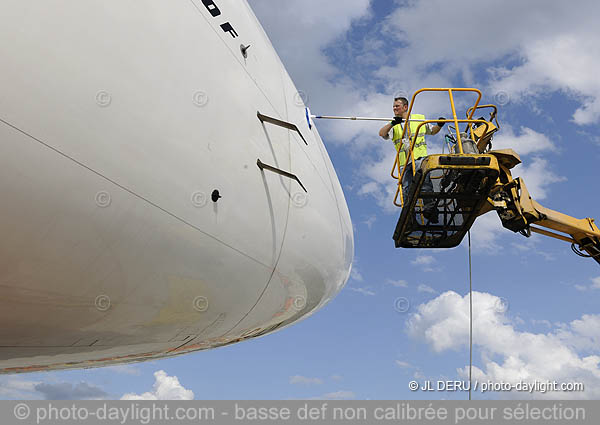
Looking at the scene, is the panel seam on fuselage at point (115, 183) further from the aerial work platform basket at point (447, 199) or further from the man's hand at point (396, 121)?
the man's hand at point (396, 121)

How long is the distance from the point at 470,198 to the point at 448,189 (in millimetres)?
435

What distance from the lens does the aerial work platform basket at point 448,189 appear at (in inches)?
318

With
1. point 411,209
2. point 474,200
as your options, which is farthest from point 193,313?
point 474,200

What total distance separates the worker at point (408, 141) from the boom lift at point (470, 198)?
0.30 feet

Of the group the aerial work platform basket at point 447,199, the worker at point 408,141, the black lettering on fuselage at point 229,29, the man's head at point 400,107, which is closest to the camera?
the black lettering on fuselage at point 229,29

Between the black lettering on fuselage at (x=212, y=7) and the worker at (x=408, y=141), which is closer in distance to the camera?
the black lettering on fuselage at (x=212, y=7)

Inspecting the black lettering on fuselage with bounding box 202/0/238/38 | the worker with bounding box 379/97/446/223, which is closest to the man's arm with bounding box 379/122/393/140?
the worker with bounding box 379/97/446/223

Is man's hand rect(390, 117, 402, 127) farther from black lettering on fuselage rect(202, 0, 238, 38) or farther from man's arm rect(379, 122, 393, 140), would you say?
black lettering on fuselage rect(202, 0, 238, 38)

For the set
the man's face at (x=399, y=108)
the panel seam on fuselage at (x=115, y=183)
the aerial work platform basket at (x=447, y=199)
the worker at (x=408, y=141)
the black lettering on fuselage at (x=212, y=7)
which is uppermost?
the man's face at (x=399, y=108)

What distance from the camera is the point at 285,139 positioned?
18.4 feet

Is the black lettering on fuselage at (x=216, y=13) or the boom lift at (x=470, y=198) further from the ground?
the boom lift at (x=470, y=198)

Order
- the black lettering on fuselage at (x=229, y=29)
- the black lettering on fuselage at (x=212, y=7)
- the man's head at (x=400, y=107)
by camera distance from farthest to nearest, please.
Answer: the man's head at (x=400, y=107) → the black lettering on fuselage at (x=229, y=29) → the black lettering on fuselage at (x=212, y=7)

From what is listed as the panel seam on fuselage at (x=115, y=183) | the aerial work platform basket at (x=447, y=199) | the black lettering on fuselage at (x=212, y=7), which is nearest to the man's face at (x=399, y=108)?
the aerial work platform basket at (x=447, y=199)

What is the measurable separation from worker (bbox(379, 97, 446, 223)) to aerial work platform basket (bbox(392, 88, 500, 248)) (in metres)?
0.03
